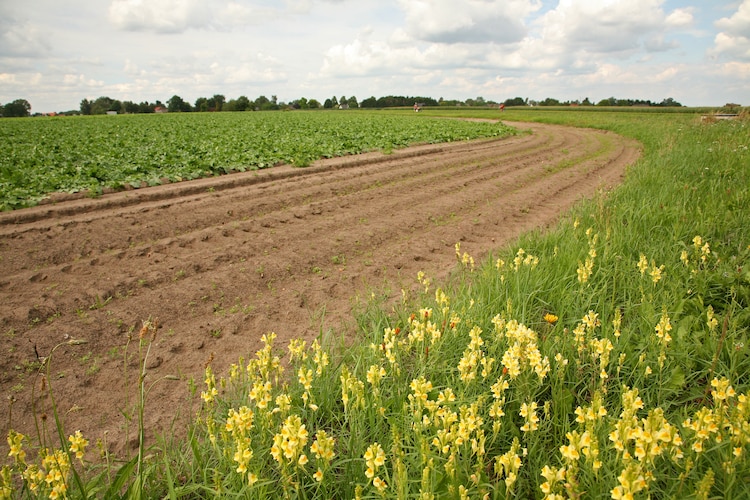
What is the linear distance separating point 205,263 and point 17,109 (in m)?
86.1

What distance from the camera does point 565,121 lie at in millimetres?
35312

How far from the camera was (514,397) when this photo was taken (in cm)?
292

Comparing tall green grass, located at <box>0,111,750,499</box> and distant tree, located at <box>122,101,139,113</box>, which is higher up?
distant tree, located at <box>122,101,139,113</box>

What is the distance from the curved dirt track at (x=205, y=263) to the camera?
155 inches

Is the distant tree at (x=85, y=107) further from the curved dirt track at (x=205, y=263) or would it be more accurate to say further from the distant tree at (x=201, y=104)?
the curved dirt track at (x=205, y=263)

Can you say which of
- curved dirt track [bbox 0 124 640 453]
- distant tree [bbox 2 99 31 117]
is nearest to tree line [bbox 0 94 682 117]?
distant tree [bbox 2 99 31 117]

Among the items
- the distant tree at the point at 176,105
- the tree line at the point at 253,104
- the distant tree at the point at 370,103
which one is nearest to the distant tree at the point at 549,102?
the tree line at the point at 253,104

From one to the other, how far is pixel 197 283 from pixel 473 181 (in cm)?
816

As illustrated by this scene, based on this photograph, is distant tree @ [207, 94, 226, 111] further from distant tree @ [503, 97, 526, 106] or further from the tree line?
distant tree @ [503, 97, 526, 106]

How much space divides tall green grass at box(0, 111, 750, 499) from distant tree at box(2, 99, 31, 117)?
285ft

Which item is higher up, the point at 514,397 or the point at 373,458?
the point at 373,458

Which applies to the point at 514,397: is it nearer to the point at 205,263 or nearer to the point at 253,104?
the point at 205,263

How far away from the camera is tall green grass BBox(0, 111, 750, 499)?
6.52ft

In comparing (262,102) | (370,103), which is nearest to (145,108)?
(262,102)
